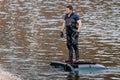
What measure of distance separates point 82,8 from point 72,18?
24963 millimetres

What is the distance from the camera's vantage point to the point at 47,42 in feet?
83.5

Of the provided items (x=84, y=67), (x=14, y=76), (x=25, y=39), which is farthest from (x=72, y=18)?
(x=25, y=39)

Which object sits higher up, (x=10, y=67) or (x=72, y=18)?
(x=72, y=18)

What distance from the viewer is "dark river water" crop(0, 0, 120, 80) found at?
18891mm

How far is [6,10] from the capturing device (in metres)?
42.8

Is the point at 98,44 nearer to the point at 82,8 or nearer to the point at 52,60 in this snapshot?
the point at 52,60

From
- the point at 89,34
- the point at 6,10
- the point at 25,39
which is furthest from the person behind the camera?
the point at 6,10

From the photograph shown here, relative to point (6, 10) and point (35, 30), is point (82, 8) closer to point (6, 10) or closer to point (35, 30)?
point (6, 10)

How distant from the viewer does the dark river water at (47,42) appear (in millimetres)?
18891

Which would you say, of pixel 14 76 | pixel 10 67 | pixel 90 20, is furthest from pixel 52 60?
pixel 90 20

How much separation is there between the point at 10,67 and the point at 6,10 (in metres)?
24.0

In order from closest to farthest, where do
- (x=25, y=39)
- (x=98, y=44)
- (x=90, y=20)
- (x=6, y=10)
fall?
(x=98, y=44)
(x=25, y=39)
(x=90, y=20)
(x=6, y=10)

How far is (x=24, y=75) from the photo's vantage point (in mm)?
17609

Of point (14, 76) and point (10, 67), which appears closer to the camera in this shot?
point (14, 76)
